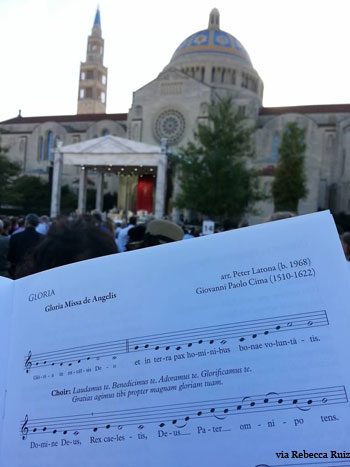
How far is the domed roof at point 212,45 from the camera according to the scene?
181 feet

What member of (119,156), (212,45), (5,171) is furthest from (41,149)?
(119,156)

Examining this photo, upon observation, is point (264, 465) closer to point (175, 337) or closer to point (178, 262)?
point (175, 337)

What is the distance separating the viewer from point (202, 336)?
82 cm

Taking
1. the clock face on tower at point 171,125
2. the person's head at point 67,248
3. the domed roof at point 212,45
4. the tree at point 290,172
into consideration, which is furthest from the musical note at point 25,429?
the domed roof at point 212,45

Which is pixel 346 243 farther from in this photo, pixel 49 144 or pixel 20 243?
pixel 49 144

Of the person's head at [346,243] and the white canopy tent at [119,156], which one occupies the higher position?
the white canopy tent at [119,156]

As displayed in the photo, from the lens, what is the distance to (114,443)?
32.3 inches

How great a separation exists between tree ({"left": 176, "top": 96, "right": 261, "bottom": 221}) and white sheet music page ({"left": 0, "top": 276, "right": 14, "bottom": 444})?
2084cm

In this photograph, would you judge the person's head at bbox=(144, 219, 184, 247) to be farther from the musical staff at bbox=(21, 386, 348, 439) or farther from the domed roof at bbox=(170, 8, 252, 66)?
the domed roof at bbox=(170, 8, 252, 66)

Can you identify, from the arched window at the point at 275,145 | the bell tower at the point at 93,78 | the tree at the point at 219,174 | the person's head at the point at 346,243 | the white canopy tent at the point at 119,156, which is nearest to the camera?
the person's head at the point at 346,243

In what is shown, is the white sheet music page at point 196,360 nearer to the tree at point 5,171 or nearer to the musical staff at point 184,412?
the musical staff at point 184,412

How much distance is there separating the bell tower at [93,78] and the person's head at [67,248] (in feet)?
251

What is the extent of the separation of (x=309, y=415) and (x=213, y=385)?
0.18 m

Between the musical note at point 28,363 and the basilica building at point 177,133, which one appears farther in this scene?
the basilica building at point 177,133
